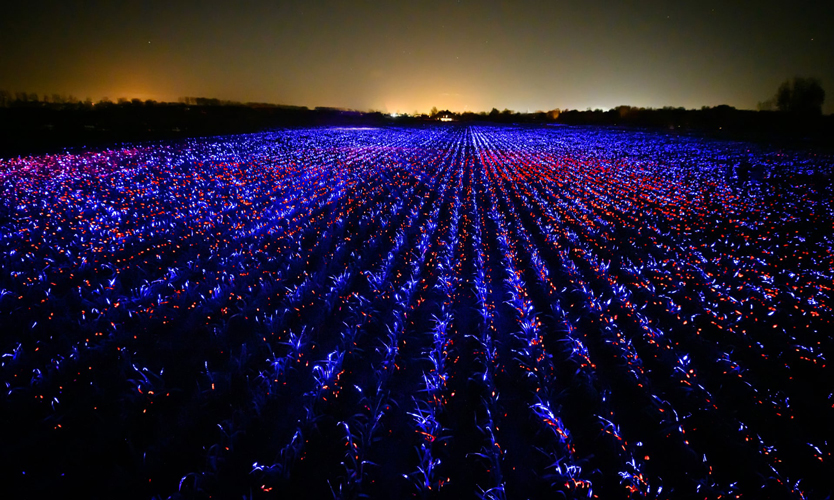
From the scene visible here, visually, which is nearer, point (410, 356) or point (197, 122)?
point (410, 356)

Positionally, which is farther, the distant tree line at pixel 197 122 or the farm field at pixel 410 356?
the distant tree line at pixel 197 122

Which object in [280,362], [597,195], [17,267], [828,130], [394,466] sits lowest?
[394,466]

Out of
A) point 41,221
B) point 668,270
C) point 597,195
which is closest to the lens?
point 668,270

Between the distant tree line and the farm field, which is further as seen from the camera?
the distant tree line

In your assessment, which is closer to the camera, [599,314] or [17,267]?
[599,314]

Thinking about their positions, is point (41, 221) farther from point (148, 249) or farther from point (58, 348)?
point (58, 348)

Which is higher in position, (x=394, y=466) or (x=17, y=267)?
(x=17, y=267)

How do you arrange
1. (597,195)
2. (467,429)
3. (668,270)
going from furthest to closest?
(597,195) < (668,270) < (467,429)

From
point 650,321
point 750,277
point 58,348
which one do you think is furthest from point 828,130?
point 58,348
